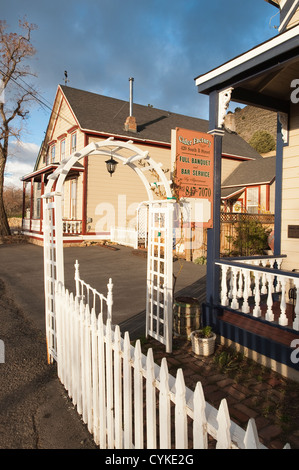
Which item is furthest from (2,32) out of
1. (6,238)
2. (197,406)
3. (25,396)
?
(197,406)

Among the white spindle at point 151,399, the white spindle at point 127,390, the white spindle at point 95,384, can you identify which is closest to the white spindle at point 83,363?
the white spindle at point 95,384

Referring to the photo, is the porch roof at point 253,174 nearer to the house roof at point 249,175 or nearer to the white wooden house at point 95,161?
the house roof at point 249,175

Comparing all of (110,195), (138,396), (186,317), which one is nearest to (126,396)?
(138,396)

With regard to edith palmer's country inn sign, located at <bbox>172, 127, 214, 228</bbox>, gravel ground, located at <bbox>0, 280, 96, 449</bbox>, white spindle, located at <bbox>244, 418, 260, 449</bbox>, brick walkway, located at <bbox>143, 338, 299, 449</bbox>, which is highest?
edith palmer's country inn sign, located at <bbox>172, 127, 214, 228</bbox>

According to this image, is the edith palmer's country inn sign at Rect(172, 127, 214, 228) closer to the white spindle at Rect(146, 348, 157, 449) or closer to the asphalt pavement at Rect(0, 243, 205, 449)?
the asphalt pavement at Rect(0, 243, 205, 449)

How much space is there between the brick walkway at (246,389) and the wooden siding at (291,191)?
2.70m

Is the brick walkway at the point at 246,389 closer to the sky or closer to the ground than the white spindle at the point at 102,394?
closer to the ground

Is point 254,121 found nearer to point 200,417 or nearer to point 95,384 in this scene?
point 95,384

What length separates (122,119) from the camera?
21.7 meters

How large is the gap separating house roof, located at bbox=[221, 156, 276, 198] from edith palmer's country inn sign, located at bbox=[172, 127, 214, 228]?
1705 cm

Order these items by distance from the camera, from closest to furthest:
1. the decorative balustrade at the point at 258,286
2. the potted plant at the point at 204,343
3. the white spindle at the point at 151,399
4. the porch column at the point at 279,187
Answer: the white spindle at the point at 151,399 < the decorative balustrade at the point at 258,286 < the potted plant at the point at 204,343 < the porch column at the point at 279,187

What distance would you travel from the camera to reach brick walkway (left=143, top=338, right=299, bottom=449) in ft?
9.87

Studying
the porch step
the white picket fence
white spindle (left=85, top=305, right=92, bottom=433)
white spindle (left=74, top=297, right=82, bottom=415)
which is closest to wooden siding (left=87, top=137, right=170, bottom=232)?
the porch step

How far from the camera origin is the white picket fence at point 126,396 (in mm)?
1609
